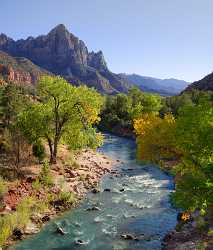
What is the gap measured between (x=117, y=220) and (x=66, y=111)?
1956 centimetres

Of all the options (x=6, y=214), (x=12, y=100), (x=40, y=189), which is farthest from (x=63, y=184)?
(x=12, y=100)

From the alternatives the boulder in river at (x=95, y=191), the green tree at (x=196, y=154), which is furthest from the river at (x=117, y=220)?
the green tree at (x=196, y=154)

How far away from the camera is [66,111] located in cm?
5188

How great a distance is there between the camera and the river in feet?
102

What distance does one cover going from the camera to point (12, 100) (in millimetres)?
63844

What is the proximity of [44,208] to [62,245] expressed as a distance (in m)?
6.99

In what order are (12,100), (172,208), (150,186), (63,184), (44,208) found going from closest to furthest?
Result: (44,208) < (172,208) < (63,184) < (150,186) < (12,100)

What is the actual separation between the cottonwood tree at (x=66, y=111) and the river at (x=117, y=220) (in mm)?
6830

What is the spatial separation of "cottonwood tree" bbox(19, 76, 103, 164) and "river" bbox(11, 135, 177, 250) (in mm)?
6830

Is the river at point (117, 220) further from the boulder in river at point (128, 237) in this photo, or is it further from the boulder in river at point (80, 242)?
the boulder in river at point (128, 237)

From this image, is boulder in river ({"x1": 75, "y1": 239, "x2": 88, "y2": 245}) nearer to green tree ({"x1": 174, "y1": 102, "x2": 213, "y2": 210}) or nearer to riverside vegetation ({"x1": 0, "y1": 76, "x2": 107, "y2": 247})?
riverside vegetation ({"x1": 0, "y1": 76, "x2": 107, "y2": 247})

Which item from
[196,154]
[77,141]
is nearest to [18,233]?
[196,154]

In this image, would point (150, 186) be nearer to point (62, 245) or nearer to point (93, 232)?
point (93, 232)

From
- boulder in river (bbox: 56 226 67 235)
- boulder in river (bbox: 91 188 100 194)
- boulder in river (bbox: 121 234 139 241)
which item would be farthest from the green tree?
boulder in river (bbox: 91 188 100 194)
